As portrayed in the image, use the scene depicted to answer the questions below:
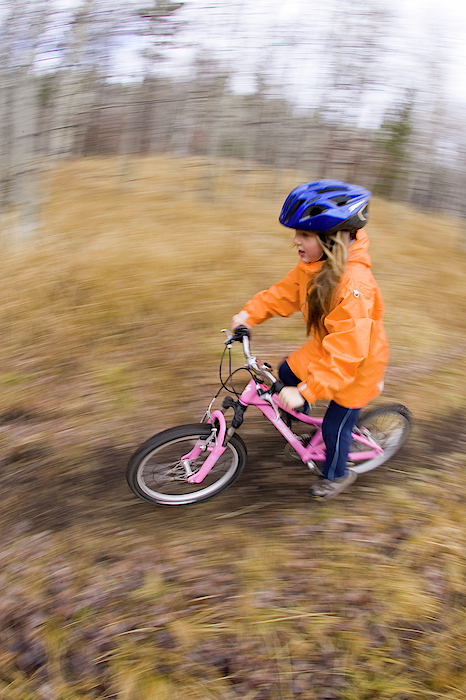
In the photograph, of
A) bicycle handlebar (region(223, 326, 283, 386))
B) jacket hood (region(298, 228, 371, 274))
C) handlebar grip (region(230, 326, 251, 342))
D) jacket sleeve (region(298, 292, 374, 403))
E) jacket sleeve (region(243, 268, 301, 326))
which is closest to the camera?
jacket sleeve (region(298, 292, 374, 403))

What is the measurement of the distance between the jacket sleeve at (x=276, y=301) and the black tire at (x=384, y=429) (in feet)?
3.36

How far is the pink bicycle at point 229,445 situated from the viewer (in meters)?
2.55

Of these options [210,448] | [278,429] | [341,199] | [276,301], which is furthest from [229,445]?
[341,199]

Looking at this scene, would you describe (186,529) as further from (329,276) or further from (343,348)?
(329,276)

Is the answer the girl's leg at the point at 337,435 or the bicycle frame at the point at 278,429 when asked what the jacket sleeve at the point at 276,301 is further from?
the girl's leg at the point at 337,435

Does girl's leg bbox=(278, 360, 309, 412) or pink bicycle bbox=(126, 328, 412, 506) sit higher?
girl's leg bbox=(278, 360, 309, 412)

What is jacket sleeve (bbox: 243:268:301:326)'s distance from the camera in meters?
2.65

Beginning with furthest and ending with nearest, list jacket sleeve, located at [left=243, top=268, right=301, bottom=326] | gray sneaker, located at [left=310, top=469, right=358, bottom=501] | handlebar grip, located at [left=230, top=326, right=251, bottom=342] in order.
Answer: gray sneaker, located at [left=310, top=469, right=358, bottom=501], jacket sleeve, located at [left=243, top=268, right=301, bottom=326], handlebar grip, located at [left=230, top=326, right=251, bottom=342]

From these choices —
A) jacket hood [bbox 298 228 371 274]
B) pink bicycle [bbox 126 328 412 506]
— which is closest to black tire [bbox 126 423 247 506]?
pink bicycle [bbox 126 328 412 506]

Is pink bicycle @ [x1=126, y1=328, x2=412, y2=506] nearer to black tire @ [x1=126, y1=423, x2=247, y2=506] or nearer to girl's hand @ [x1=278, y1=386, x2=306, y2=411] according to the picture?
black tire @ [x1=126, y1=423, x2=247, y2=506]

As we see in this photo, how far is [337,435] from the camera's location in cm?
271

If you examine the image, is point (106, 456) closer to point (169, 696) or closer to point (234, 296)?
point (169, 696)

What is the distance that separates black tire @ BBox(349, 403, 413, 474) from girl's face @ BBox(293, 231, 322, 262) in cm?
134

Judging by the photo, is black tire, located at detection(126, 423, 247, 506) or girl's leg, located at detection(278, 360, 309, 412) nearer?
black tire, located at detection(126, 423, 247, 506)
